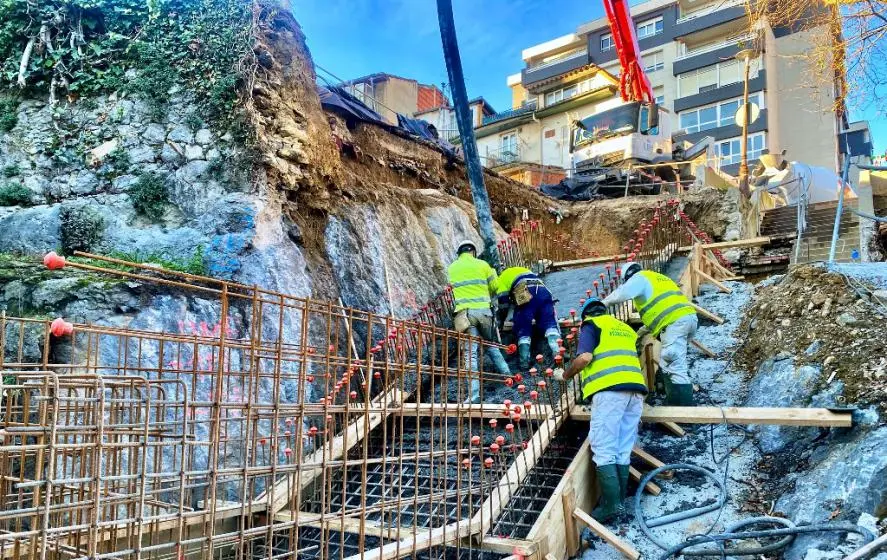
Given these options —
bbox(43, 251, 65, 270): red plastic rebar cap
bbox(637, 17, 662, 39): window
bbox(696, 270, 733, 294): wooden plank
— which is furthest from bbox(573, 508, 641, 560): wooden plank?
bbox(637, 17, 662, 39): window

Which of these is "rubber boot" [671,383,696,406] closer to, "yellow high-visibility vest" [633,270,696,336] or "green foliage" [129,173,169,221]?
"yellow high-visibility vest" [633,270,696,336]

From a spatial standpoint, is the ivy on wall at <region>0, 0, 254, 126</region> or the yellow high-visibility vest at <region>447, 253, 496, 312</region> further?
the ivy on wall at <region>0, 0, 254, 126</region>

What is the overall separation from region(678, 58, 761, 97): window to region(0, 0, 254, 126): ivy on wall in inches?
1124

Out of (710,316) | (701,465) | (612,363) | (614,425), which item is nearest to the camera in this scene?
(614,425)

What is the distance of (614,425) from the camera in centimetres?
488

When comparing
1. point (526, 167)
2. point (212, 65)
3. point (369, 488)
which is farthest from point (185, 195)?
point (526, 167)

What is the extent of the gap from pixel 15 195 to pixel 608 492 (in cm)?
760

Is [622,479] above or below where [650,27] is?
below

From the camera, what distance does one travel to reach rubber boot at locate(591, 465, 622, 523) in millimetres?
4801

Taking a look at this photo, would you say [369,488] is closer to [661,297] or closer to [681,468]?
[681,468]

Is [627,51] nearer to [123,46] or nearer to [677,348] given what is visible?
[123,46]

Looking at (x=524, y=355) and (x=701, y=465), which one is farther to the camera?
(x=524, y=355)

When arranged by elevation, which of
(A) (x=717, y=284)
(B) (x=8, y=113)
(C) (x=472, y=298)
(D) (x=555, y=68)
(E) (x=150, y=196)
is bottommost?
(C) (x=472, y=298)

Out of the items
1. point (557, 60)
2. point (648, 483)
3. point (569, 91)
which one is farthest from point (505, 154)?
point (648, 483)
